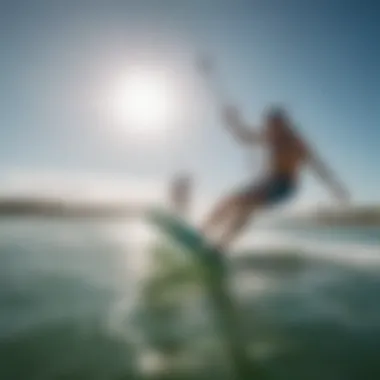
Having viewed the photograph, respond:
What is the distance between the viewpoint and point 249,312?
223 inches

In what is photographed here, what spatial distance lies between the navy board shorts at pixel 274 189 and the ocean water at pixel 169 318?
134cm

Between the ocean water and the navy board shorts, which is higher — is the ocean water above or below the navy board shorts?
below

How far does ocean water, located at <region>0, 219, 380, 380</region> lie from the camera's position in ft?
13.7

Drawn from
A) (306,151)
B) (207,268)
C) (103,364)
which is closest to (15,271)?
(207,268)

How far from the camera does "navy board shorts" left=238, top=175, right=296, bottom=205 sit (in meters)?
6.89

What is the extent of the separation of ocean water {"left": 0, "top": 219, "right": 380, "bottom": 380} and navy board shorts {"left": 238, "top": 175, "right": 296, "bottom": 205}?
134 centimetres

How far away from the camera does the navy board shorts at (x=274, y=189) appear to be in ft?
22.6

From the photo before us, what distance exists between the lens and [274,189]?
688 centimetres

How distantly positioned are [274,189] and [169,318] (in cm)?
261

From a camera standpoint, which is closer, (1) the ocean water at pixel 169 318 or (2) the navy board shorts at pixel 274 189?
(1) the ocean water at pixel 169 318

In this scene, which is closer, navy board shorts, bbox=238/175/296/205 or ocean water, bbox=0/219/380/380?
ocean water, bbox=0/219/380/380

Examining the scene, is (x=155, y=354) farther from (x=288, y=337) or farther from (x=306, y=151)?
(x=306, y=151)

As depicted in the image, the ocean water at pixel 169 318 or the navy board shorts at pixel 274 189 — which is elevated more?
the navy board shorts at pixel 274 189

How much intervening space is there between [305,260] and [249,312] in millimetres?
4010
